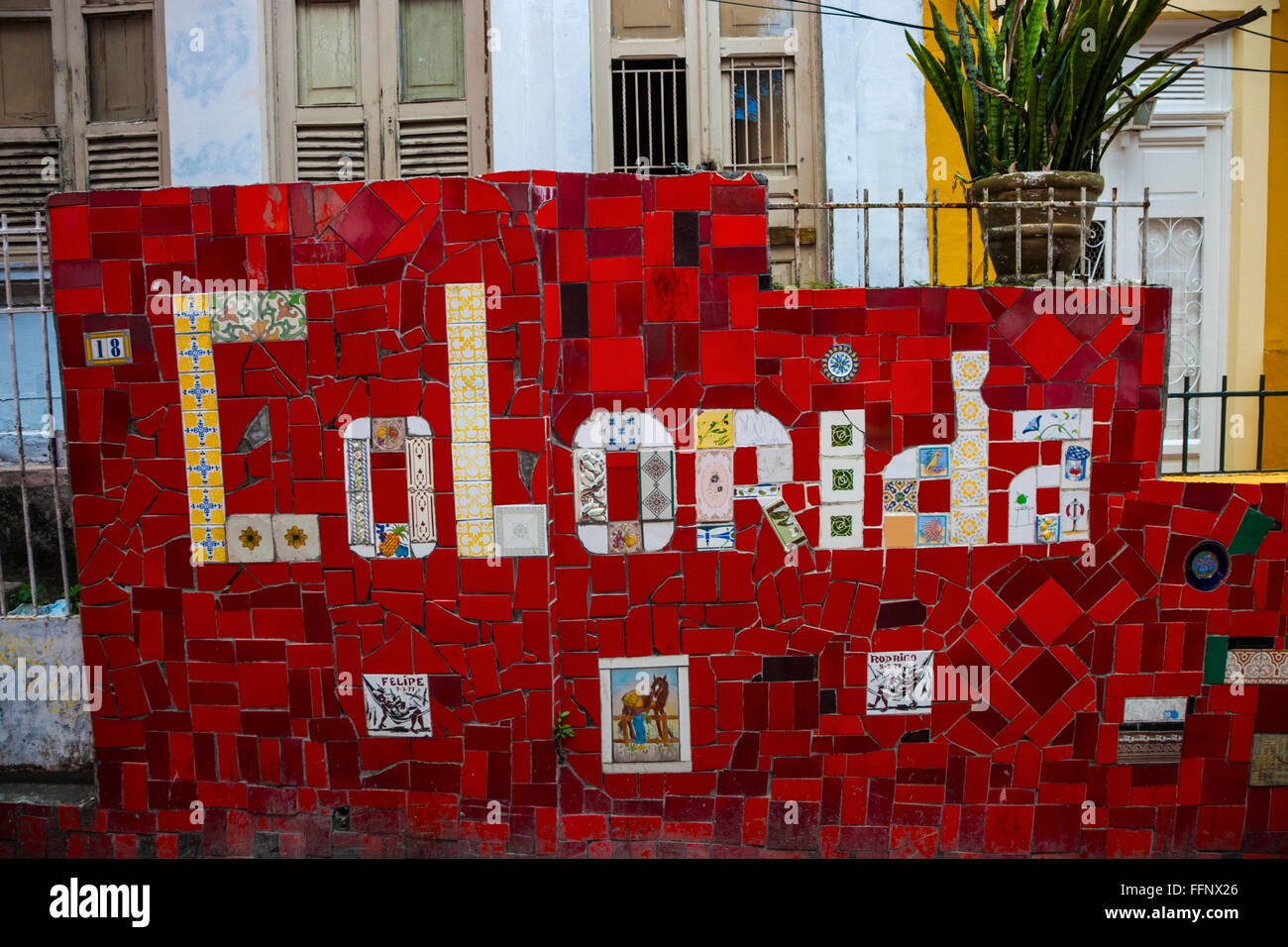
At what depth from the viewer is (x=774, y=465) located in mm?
3777

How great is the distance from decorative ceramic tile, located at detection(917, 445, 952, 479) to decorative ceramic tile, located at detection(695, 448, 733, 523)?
0.80 m

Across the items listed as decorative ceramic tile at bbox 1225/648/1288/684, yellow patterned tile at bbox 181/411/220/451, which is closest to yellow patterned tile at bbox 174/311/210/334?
yellow patterned tile at bbox 181/411/220/451

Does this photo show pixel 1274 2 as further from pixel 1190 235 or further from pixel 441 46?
pixel 441 46

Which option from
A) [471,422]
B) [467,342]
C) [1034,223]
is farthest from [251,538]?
[1034,223]

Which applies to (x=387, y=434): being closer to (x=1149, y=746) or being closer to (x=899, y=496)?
(x=899, y=496)

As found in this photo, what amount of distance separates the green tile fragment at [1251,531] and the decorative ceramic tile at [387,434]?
3.50m

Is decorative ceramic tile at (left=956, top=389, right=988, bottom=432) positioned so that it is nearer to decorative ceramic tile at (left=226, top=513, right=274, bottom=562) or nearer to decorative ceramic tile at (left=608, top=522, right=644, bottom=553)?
decorative ceramic tile at (left=608, top=522, right=644, bottom=553)

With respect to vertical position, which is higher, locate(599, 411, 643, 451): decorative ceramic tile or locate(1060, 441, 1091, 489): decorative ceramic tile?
locate(599, 411, 643, 451): decorative ceramic tile

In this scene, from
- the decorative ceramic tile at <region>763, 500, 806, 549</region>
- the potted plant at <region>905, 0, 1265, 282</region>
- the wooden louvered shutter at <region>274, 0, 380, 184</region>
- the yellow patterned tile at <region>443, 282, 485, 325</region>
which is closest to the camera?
the yellow patterned tile at <region>443, 282, 485, 325</region>

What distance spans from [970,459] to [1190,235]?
3683 mm

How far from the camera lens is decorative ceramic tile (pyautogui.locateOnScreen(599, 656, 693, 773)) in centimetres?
379

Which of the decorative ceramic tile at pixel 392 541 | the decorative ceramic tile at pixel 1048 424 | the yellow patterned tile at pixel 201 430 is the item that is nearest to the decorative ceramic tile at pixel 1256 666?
the decorative ceramic tile at pixel 1048 424

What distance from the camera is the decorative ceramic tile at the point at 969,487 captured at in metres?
3.80

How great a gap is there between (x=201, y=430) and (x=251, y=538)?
1.63 ft
